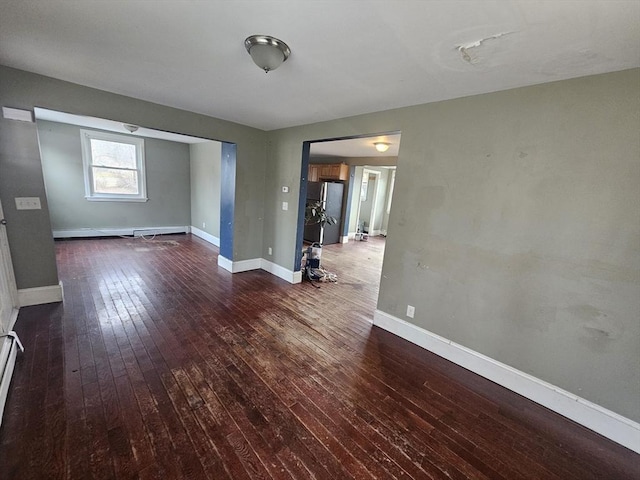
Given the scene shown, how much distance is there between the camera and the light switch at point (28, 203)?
104 inches

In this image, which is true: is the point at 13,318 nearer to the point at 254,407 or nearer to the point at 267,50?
the point at 254,407

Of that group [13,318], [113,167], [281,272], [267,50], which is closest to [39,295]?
[13,318]

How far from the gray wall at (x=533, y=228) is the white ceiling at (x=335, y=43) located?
26cm

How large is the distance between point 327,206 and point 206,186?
10.1 feet

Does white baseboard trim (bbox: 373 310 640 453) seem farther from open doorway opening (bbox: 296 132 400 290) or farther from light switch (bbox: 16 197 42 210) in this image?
light switch (bbox: 16 197 42 210)

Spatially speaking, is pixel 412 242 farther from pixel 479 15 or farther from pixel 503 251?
pixel 479 15

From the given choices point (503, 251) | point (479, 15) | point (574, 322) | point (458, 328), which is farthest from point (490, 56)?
point (458, 328)

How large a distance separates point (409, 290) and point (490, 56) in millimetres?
2028

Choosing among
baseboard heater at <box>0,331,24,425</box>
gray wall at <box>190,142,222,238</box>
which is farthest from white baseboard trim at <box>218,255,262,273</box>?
baseboard heater at <box>0,331,24,425</box>

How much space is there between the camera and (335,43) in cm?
159

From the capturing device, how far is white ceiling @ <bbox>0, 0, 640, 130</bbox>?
1.27 metres

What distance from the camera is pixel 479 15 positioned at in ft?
4.16

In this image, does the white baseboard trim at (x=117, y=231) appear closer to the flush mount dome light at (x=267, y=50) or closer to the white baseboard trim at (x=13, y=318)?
the white baseboard trim at (x=13, y=318)

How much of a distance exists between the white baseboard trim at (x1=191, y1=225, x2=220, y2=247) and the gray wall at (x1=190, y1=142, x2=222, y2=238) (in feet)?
0.25
